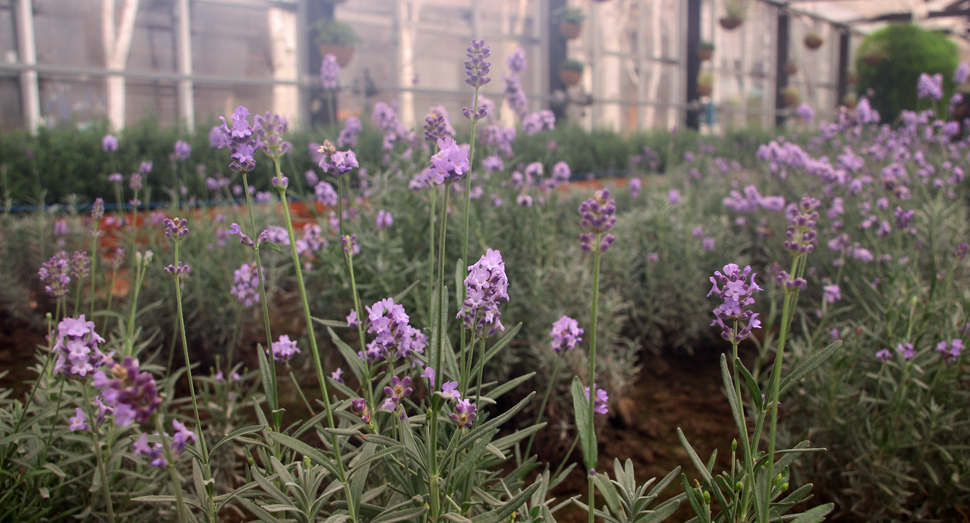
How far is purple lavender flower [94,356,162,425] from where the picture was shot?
0.63m

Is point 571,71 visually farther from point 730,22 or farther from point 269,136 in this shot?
point 269,136

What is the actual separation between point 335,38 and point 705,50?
7.56 m

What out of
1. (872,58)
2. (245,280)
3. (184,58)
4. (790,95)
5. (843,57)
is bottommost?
(245,280)

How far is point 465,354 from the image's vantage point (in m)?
1.57

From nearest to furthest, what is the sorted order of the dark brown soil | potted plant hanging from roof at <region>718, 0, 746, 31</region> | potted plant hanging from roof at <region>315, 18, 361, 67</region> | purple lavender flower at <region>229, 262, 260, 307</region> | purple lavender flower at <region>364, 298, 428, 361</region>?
purple lavender flower at <region>364, 298, 428, 361</region>, purple lavender flower at <region>229, 262, 260, 307</region>, the dark brown soil, potted plant hanging from roof at <region>315, 18, 361, 67</region>, potted plant hanging from roof at <region>718, 0, 746, 31</region>

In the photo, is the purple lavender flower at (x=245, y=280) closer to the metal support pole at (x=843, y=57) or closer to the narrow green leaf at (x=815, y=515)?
the narrow green leaf at (x=815, y=515)

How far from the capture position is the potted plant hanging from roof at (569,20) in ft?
26.6

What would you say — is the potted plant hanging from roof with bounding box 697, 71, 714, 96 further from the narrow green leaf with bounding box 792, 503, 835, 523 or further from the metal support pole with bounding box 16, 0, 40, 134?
the narrow green leaf with bounding box 792, 503, 835, 523

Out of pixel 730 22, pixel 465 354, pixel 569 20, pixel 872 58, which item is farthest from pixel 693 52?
pixel 465 354

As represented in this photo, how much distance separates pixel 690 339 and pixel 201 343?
92.7 inches

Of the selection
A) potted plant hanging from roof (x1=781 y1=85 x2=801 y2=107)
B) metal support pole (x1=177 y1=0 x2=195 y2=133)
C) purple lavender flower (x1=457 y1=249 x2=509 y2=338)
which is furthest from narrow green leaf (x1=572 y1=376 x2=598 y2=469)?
potted plant hanging from roof (x1=781 y1=85 x2=801 y2=107)

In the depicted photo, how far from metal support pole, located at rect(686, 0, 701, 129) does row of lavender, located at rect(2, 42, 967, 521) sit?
7557 mm

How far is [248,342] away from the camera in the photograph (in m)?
2.75

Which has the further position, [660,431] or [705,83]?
[705,83]
